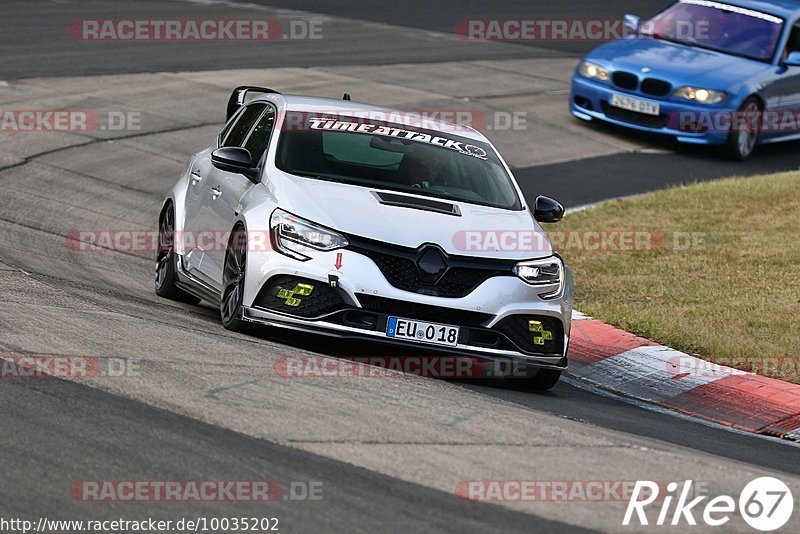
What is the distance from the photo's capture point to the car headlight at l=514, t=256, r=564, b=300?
856 cm

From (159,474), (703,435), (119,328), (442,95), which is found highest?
(159,474)

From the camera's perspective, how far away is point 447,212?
28.8 ft

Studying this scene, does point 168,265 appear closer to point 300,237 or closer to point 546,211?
point 300,237

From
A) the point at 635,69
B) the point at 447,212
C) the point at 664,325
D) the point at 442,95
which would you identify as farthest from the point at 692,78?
the point at 447,212

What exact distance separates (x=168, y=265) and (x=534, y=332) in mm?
3112

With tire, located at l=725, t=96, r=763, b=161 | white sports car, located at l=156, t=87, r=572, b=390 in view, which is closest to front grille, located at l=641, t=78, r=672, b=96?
tire, located at l=725, t=96, r=763, b=161

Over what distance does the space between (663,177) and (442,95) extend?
4512 millimetres

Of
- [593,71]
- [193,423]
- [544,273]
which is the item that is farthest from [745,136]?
[193,423]

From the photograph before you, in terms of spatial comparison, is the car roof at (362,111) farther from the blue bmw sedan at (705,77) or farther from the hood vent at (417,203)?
the blue bmw sedan at (705,77)

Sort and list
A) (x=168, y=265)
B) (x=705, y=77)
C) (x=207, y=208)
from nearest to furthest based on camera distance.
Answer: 1. (x=207, y=208)
2. (x=168, y=265)
3. (x=705, y=77)

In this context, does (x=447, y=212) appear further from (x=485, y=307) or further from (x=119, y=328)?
(x=119, y=328)

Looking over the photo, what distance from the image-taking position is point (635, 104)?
62.6 ft

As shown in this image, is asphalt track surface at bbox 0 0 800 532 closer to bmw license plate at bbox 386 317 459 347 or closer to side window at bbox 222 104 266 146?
bmw license plate at bbox 386 317 459 347

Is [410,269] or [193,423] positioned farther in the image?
[410,269]
